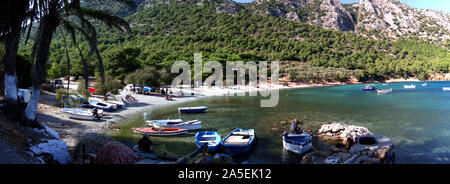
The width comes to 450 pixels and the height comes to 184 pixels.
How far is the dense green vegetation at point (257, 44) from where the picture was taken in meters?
106

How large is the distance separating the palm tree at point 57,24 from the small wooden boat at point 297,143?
11.9 meters

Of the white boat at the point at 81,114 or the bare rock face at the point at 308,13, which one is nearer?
the white boat at the point at 81,114

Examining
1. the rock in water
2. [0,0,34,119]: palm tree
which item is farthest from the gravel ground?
the rock in water

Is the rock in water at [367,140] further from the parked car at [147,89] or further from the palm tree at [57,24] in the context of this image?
the parked car at [147,89]

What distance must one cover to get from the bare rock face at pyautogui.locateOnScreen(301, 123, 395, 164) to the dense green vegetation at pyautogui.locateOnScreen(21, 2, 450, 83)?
6612 cm

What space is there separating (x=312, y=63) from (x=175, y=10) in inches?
3717

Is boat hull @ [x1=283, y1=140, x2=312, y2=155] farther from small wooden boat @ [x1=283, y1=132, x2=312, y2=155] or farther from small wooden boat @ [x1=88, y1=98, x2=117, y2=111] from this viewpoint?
small wooden boat @ [x1=88, y1=98, x2=117, y2=111]

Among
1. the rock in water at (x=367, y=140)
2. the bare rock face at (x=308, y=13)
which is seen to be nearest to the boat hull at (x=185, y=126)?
the rock in water at (x=367, y=140)

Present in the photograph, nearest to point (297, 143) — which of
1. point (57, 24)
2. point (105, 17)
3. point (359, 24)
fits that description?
point (105, 17)

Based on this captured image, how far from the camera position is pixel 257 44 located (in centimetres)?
11888

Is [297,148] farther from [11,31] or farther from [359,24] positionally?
[359,24]
